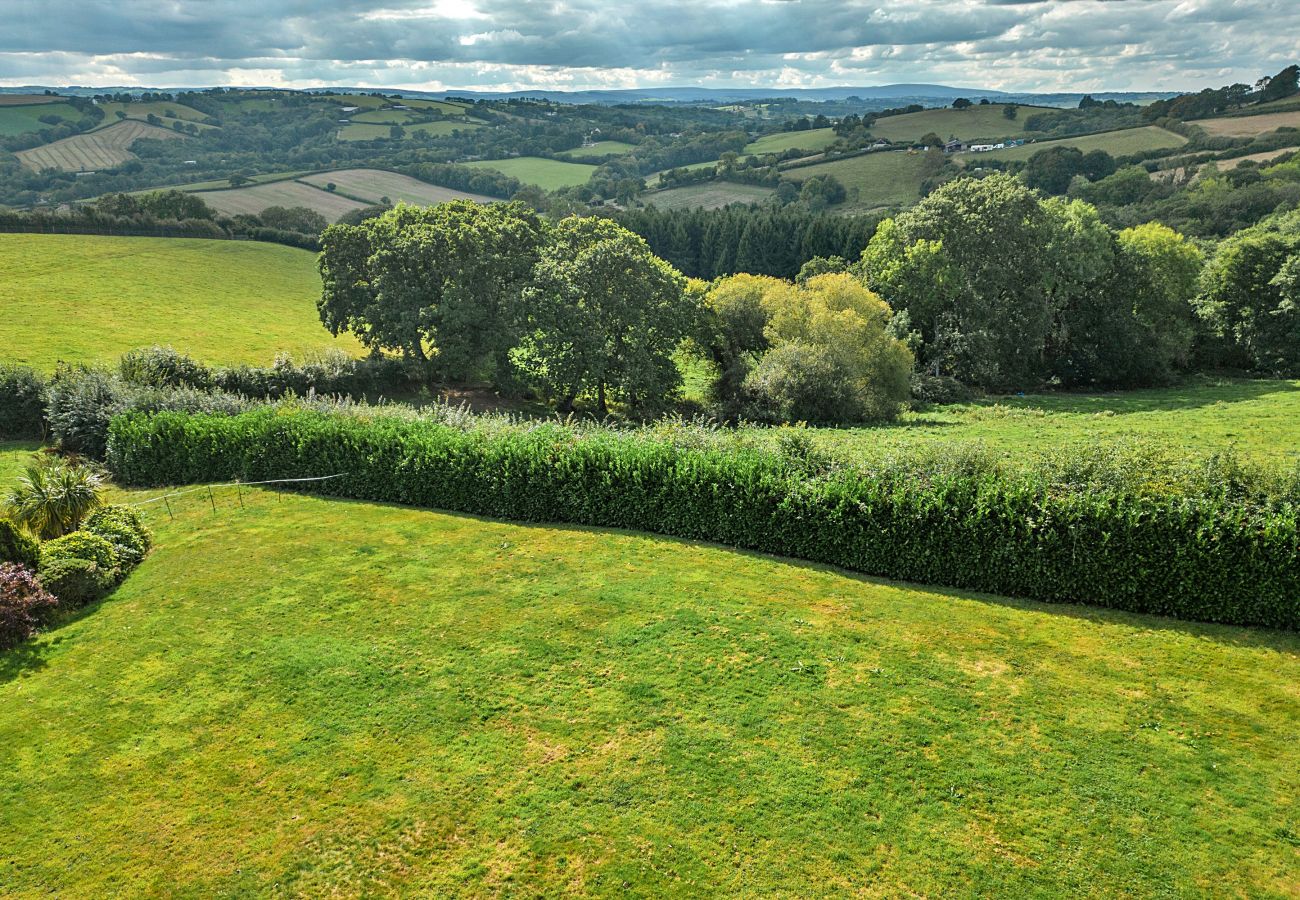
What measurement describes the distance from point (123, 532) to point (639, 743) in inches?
695

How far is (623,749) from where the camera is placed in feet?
43.5

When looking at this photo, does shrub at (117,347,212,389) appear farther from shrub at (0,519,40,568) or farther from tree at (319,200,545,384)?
shrub at (0,519,40,568)

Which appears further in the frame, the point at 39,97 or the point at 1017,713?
the point at 39,97

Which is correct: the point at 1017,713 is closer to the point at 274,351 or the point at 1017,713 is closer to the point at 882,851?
the point at 882,851

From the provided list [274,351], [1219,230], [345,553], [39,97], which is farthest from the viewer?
[39,97]

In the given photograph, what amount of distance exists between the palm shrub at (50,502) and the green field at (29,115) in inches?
7468

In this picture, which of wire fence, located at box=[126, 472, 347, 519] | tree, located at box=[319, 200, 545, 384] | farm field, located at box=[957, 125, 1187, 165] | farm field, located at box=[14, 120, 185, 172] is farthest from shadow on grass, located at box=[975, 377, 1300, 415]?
farm field, located at box=[14, 120, 185, 172]

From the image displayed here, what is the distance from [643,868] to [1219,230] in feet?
325

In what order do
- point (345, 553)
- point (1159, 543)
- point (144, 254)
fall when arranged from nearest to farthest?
1. point (1159, 543)
2. point (345, 553)
3. point (144, 254)

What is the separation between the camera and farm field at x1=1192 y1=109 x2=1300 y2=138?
4761 inches

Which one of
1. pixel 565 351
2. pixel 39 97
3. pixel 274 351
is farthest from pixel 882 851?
pixel 39 97

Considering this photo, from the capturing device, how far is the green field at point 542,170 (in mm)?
169000

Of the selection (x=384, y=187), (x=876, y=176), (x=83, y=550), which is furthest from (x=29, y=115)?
(x=83, y=550)

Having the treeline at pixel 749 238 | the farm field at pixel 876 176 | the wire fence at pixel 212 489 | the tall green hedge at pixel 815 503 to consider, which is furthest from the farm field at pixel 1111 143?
the wire fence at pixel 212 489
